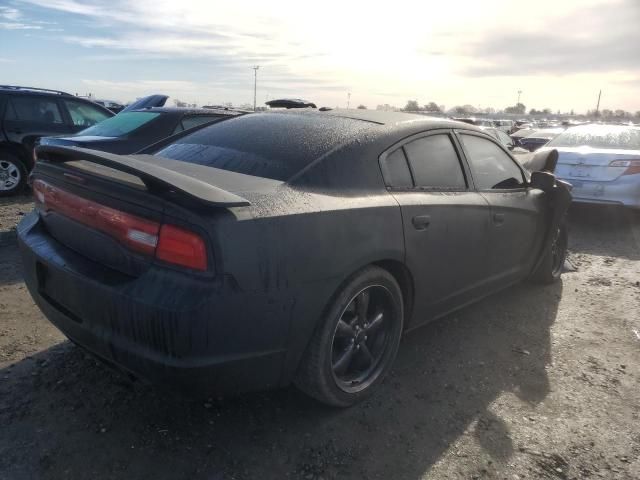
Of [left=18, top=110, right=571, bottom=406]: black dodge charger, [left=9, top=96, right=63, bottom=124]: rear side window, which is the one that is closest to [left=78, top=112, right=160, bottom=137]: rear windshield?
[left=9, top=96, right=63, bottom=124]: rear side window

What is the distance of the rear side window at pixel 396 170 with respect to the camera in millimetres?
2795

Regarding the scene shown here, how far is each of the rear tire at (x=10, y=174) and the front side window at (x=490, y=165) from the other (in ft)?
22.5

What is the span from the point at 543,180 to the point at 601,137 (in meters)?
4.97

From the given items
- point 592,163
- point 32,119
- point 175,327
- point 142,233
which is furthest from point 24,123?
point 592,163

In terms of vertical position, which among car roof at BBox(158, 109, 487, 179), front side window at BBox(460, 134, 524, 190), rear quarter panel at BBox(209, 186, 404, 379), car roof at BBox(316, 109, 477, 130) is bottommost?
rear quarter panel at BBox(209, 186, 404, 379)

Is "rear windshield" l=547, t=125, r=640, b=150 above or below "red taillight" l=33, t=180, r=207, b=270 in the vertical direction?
above

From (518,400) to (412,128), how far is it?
5.59 feet

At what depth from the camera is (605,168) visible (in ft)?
23.3

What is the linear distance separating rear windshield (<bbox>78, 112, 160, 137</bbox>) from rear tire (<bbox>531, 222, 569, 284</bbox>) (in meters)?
4.67

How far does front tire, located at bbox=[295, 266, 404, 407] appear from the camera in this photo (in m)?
2.40

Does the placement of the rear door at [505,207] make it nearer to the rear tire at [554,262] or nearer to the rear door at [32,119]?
the rear tire at [554,262]

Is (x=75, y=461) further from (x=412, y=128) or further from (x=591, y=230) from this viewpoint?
(x=591, y=230)

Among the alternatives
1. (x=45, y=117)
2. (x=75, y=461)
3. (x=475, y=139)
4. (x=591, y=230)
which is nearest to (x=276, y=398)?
(x=75, y=461)

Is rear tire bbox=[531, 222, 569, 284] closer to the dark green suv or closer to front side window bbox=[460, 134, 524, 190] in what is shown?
front side window bbox=[460, 134, 524, 190]
